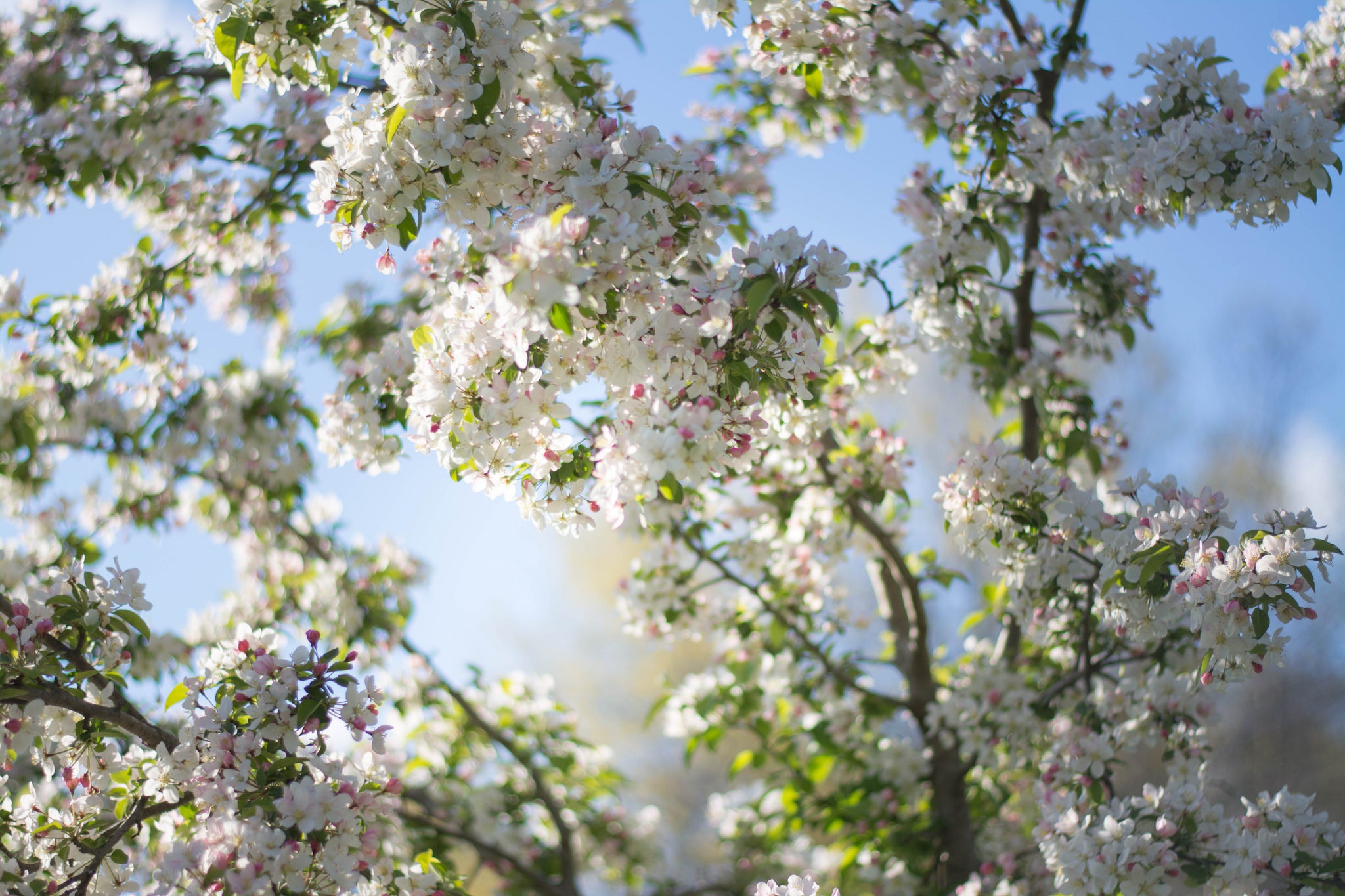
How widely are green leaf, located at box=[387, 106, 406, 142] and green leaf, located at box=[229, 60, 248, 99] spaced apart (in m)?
0.52

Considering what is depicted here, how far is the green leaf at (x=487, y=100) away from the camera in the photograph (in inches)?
61.7

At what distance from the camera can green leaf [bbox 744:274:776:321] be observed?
141cm

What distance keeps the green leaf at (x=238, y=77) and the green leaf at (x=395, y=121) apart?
52 cm

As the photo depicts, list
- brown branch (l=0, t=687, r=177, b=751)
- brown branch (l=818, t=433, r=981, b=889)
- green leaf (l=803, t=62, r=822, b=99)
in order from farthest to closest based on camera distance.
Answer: brown branch (l=818, t=433, r=981, b=889) → green leaf (l=803, t=62, r=822, b=99) → brown branch (l=0, t=687, r=177, b=751)

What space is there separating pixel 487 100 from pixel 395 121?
165mm

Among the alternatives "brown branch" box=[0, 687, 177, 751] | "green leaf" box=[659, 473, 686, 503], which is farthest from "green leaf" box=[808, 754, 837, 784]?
"brown branch" box=[0, 687, 177, 751]

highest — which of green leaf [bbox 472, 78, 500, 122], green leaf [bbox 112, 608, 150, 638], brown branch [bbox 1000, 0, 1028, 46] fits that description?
brown branch [bbox 1000, 0, 1028, 46]

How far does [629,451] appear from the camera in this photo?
1.40 m

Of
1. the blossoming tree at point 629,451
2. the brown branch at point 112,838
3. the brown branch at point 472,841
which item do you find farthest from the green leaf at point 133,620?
the brown branch at point 472,841

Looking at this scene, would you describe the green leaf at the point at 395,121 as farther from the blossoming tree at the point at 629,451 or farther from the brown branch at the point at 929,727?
the brown branch at the point at 929,727

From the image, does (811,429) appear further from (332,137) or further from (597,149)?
(332,137)

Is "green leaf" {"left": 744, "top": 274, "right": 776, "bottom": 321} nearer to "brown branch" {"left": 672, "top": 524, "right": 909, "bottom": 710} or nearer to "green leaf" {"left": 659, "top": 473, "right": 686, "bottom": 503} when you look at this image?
"green leaf" {"left": 659, "top": 473, "right": 686, "bottom": 503}

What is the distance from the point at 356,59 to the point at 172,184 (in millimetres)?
1162

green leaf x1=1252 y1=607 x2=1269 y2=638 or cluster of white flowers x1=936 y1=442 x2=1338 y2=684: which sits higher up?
cluster of white flowers x1=936 y1=442 x2=1338 y2=684
